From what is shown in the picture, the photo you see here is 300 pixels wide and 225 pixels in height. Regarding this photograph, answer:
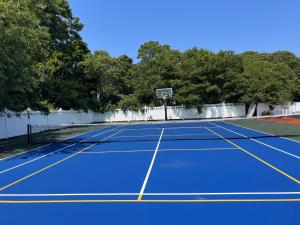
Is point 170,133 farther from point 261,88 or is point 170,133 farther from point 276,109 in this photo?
point 276,109

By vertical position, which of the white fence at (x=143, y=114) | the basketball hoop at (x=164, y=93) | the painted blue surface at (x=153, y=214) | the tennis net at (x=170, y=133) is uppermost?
the basketball hoop at (x=164, y=93)

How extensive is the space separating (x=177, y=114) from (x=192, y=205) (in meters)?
41.0

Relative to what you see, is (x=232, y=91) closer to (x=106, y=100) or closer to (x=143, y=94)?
(x=143, y=94)

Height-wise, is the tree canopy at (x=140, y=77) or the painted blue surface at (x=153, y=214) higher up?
the tree canopy at (x=140, y=77)

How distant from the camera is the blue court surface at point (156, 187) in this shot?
7547 mm

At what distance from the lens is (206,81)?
1866 inches

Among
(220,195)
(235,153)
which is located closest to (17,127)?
(235,153)

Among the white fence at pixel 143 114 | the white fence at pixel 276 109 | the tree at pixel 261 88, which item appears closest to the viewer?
the white fence at pixel 143 114

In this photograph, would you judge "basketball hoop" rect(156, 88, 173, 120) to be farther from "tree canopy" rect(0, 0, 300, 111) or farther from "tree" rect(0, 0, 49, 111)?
"tree" rect(0, 0, 49, 111)

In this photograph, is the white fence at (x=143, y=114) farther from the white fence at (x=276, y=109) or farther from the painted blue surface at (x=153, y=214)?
the painted blue surface at (x=153, y=214)

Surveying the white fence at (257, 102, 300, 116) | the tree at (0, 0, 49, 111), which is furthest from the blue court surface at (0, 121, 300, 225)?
the white fence at (257, 102, 300, 116)

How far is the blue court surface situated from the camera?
24.8 feet

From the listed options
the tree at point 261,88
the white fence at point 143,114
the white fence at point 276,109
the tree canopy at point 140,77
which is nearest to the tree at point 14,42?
the white fence at point 143,114

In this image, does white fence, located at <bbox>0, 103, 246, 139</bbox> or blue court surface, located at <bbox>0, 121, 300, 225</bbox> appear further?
white fence, located at <bbox>0, 103, 246, 139</bbox>
